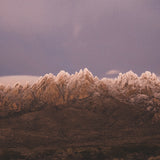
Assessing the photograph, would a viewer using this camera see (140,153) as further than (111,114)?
No

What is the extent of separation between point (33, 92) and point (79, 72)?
14.1 metres

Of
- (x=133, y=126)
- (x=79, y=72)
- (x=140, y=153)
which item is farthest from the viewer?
(x=79, y=72)

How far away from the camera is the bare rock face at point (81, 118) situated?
35375 millimetres

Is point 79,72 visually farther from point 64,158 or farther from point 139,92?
point 64,158

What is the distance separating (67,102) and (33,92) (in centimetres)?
1032

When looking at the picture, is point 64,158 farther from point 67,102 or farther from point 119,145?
point 67,102

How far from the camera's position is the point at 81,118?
165 feet

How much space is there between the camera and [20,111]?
5312 cm

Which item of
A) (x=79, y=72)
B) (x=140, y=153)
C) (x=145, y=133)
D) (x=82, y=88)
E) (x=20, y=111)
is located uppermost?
(x=79, y=72)

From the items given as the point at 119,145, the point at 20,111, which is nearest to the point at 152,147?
the point at 119,145

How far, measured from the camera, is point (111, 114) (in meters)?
52.4

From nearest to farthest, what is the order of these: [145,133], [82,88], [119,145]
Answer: [119,145]
[145,133]
[82,88]

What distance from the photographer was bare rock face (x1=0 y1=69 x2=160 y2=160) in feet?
116

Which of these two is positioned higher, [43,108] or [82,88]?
[82,88]
